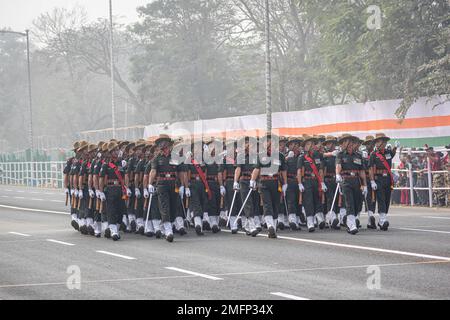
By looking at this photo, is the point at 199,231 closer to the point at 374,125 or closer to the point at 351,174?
the point at 351,174

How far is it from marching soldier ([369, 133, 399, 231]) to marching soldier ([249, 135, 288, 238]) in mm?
2028

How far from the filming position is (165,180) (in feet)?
65.5

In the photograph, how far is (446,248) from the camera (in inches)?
674

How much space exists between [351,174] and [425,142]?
36.0 feet

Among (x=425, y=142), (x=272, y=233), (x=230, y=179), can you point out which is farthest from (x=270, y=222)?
(x=425, y=142)

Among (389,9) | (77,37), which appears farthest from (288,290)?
(77,37)

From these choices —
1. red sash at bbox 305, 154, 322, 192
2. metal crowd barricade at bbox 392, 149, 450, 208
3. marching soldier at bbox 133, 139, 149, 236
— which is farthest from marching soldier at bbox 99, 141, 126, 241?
metal crowd barricade at bbox 392, 149, 450, 208

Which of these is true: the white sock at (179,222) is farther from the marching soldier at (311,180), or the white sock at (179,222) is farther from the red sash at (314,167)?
the red sash at (314,167)

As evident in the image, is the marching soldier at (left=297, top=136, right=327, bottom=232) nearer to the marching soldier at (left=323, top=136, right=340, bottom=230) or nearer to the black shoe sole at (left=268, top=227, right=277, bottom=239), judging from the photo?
the marching soldier at (left=323, top=136, right=340, bottom=230)

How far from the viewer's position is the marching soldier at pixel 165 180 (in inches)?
782

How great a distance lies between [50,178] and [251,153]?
3906 cm

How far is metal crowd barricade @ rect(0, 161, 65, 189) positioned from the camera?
186 ft

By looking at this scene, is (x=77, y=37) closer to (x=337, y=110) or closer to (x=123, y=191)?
(x=337, y=110)
